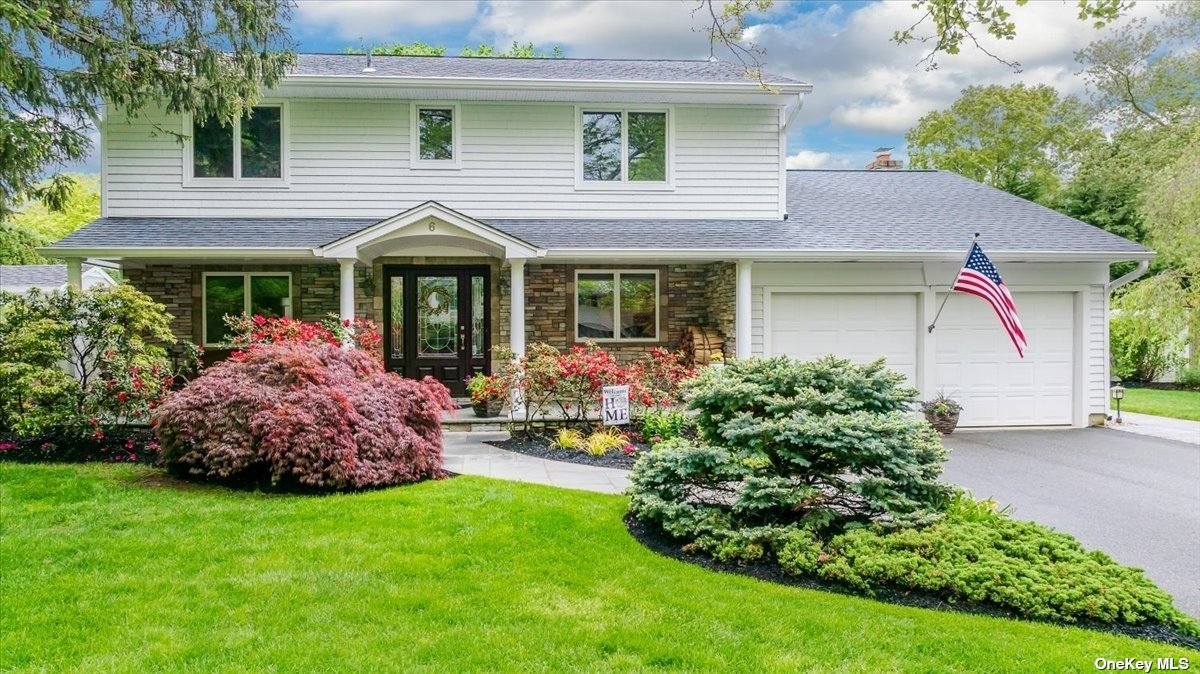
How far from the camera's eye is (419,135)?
11555mm

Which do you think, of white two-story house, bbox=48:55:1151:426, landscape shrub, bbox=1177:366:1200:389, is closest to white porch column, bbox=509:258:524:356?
white two-story house, bbox=48:55:1151:426

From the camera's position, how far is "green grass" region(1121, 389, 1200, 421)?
44.2 ft

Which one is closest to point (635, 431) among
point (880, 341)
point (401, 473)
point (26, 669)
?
point (401, 473)

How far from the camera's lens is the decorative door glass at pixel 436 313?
37.8 feet

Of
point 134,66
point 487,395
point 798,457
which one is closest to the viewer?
point 798,457

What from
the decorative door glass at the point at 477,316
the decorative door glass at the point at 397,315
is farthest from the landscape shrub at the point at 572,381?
the decorative door glass at the point at 397,315

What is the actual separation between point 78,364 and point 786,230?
9.87 m

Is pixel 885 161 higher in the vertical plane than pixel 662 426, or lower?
higher

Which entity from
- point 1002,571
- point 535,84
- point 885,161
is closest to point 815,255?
point 535,84

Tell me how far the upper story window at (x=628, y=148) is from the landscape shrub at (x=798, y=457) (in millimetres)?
6926

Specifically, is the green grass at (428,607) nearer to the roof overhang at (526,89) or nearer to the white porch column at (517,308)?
the white porch column at (517,308)

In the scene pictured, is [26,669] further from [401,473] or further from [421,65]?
[421,65]

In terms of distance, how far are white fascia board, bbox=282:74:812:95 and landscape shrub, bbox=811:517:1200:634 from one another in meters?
7.96

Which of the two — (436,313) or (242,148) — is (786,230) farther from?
(242,148)
